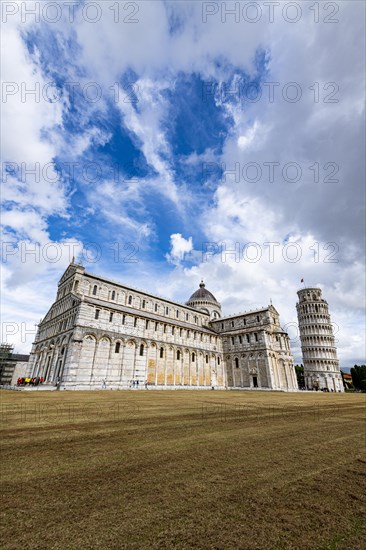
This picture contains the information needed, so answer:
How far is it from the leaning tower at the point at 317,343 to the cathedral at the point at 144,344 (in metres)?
27.4

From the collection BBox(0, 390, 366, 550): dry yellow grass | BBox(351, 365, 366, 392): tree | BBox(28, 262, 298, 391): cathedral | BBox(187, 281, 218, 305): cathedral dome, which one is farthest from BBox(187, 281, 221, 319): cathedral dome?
BBox(0, 390, 366, 550): dry yellow grass

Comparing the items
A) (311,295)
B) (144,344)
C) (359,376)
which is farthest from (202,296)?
(359,376)

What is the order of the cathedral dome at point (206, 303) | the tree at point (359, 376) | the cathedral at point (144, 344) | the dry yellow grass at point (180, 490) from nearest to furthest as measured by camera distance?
the dry yellow grass at point (180, 490) < the cathedral at point (144, 344) < the cathedral dome at point (206, 303) < the tree at point (359, 376)

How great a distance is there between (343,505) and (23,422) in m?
9.54

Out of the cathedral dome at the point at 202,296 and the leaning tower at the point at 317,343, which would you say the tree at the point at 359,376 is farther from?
the cathedral dome at the point at 202,296

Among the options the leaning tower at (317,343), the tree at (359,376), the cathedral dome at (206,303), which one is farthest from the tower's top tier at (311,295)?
the cathedral dome at (206,303)

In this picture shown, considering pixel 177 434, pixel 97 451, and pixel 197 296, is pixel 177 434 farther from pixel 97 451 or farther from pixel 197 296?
pixel 197 296

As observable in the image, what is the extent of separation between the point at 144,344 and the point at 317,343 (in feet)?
204

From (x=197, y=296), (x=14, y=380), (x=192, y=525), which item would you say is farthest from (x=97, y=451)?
(x=14, y=380)

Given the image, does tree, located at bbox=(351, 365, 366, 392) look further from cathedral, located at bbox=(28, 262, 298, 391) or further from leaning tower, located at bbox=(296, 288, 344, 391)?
cathedral, located at bbox=(28, 262, 298, 391)

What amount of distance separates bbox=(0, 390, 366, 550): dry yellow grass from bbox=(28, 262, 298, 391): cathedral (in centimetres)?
3040

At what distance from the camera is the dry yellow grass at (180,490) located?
2781 mm

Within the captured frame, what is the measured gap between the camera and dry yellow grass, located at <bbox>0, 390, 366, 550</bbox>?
2.78 m

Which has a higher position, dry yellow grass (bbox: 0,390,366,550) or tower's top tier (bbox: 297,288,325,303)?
tower's top tier (bbox: 297,288,325,303)
